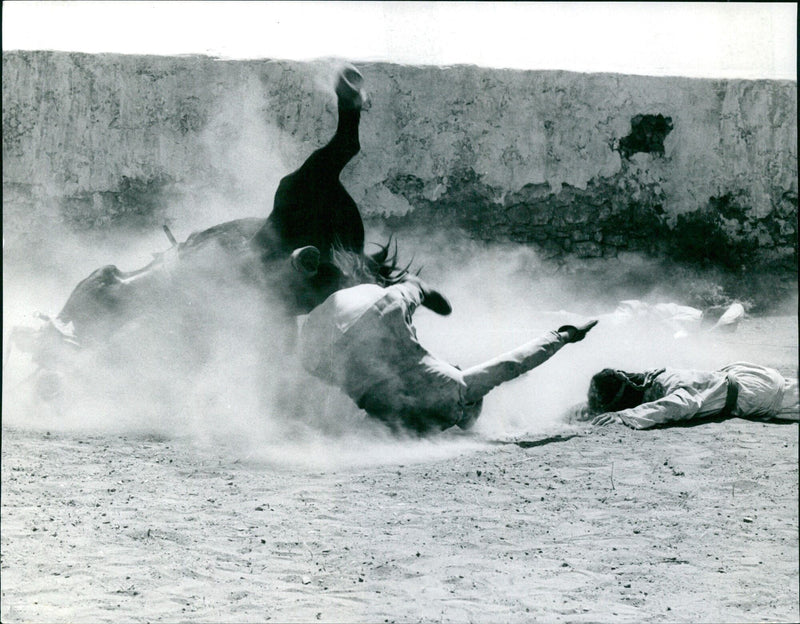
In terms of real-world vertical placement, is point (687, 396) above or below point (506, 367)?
below

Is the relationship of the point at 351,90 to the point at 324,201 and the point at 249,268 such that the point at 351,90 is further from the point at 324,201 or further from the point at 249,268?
the point at 249,268

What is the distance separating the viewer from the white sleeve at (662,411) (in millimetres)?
5348

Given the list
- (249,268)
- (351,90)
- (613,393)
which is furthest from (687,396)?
(351,90)

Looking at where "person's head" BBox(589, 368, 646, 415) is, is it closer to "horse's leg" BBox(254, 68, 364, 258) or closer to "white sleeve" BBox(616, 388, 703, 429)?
"white sleeve" BBox(616, 388, 703, 429)

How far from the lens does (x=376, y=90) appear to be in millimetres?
6836

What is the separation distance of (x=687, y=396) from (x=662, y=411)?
0.59 ft

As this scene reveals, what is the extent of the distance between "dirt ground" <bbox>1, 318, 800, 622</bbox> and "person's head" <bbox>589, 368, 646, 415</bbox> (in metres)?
0.30

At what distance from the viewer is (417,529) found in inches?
164

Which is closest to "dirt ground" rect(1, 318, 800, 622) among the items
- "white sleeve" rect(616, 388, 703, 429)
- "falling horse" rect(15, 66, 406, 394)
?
"white sleeve" rect(616, 388, 703, 429)

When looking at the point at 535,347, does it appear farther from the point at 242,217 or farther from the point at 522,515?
the point at 242,217

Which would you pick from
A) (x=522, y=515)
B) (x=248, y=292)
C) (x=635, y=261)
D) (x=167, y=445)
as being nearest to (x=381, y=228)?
(x=248, y=292)

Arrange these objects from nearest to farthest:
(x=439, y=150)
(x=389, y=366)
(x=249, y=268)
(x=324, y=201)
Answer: (x=389, y=366) < (x=249, y=268) < (x=324, y=201) < (x=439, y=150)

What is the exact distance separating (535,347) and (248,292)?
1633 mm

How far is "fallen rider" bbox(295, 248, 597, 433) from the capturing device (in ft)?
17.2
